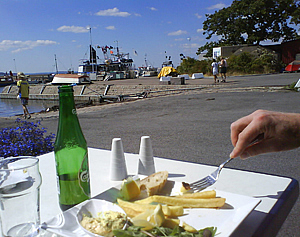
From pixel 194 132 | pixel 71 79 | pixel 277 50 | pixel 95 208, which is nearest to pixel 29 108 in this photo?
pixel 71 79

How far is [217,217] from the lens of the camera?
3.22 feet

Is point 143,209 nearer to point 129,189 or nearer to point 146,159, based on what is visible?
point 129,189

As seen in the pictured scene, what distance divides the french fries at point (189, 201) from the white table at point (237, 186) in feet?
0.37

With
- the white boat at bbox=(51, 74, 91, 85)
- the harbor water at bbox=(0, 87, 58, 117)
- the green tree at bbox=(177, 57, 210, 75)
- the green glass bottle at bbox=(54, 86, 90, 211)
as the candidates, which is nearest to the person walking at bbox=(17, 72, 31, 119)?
the harbor water at bbox=(0, 87, 58, 117)

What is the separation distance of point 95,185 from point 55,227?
53 cm

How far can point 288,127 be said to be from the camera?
4.24 ft

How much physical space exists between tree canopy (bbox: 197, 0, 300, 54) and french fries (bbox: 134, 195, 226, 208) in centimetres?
3882

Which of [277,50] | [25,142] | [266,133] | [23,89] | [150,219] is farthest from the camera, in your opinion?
[277,50]

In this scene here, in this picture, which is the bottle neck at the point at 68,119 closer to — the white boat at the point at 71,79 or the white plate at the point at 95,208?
the white plate at the point at 95,208

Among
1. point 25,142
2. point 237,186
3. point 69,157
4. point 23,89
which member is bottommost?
point 25,142

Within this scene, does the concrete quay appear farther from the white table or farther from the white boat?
the white table

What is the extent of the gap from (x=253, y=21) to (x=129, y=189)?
4097 centimetres

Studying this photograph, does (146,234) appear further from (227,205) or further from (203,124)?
(203,124)

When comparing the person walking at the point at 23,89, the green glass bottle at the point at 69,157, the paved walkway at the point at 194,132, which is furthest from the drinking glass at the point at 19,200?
the person walking at the point at 23,89
